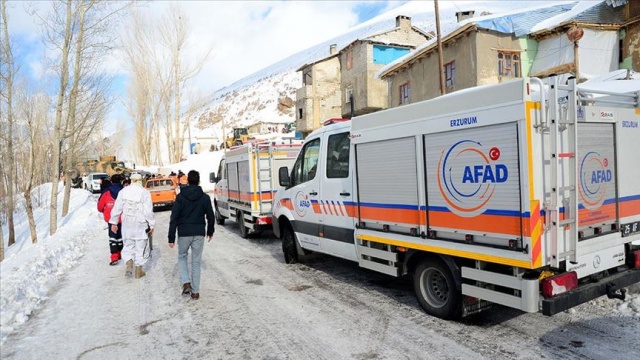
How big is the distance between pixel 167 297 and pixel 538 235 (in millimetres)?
5268

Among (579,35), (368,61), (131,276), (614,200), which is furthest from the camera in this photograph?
(368,61)

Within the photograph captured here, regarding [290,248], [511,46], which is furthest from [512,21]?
[290,248]

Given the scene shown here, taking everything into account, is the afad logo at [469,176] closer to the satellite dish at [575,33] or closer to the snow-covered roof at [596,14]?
the satellite dish at [575,33]

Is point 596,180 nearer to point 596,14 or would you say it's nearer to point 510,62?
point 510,62

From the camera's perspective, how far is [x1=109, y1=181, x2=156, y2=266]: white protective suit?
7824 millimetres

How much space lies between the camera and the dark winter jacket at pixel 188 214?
6.36 meters

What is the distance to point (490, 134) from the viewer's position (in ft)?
14.4

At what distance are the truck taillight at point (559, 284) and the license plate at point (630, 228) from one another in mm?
1103

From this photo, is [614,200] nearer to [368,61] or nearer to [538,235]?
[538,235]

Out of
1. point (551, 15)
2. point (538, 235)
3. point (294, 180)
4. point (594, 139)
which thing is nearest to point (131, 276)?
point (294, 180)

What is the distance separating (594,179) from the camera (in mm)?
4582

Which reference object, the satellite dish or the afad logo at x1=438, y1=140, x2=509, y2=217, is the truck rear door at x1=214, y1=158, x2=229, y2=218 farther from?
the satellite dish

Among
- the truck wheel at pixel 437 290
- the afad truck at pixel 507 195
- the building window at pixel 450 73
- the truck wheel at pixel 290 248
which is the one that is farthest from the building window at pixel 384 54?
the truck wheel at pixel 437 290

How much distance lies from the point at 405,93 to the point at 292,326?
82.9 feet
